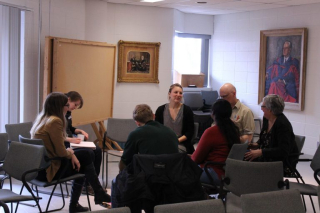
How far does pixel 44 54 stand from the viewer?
20.7 feet

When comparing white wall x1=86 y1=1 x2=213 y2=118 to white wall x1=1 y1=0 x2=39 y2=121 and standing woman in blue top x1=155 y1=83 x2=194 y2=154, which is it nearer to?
white wall x1=1 y1=0 x2=39 y2=121

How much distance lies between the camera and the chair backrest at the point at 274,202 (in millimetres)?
2641

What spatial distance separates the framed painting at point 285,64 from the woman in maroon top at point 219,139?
13.8ft

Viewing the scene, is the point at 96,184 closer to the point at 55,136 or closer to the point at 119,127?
the point at 55,136

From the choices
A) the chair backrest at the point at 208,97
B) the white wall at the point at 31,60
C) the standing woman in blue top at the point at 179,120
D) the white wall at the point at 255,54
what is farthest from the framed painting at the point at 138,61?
the standing woman in blue top at the point at 179,120

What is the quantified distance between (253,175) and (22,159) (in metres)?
1.99

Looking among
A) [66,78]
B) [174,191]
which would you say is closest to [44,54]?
[66,78]

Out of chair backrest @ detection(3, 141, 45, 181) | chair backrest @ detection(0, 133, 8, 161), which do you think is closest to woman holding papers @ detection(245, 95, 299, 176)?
chair backrest @ detection(3, 141, 45, 181)

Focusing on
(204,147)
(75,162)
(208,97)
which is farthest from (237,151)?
(208,97)

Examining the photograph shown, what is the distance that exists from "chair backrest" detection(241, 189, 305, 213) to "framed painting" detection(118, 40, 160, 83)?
5741 mm

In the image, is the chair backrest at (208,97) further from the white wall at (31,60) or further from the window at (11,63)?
the window at (11,63)

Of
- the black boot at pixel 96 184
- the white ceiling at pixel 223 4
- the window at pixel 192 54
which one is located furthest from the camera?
the window at pixel 192 54

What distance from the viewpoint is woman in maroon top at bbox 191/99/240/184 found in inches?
157

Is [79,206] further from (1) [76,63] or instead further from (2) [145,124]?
(1) [76,63]
